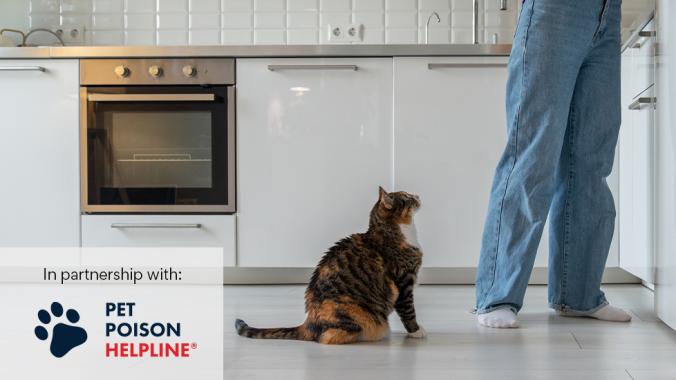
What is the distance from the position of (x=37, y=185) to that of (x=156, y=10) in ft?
3.80

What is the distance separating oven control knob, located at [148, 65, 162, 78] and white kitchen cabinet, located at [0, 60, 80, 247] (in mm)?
302

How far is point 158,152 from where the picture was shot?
3.00m

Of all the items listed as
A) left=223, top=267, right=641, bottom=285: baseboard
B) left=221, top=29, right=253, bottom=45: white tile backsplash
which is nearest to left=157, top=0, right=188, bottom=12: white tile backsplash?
left=221, top=29, right=253, bottom=45: white tile backsplash

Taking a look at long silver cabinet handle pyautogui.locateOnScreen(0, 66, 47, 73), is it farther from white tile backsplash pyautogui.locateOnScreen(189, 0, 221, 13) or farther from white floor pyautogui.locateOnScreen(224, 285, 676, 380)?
white floor pyautogui.locateOnScreen(224, 285, 676, 380)

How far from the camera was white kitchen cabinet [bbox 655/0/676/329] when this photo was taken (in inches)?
78.0

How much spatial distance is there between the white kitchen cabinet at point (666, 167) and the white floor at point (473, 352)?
0.12 metres

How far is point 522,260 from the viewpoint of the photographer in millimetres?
2100

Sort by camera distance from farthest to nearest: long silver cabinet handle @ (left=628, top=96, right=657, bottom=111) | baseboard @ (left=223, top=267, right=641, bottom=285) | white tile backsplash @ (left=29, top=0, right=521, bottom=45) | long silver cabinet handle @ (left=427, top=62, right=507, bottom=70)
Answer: white tile backsplash @ (left=29, top=0, right=521, bottom=45)
baseboard @ (left=223, top=267, right=641, bottom=285)
long silver cabinet handle @ (left=427, top=62, right=507, bottom=70)
long silver cabinet handle @ (left=628, top=96, right=657, bottom=111)

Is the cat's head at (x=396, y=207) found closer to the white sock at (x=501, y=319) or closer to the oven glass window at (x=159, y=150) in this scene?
the white sock at (x=501, y=319)

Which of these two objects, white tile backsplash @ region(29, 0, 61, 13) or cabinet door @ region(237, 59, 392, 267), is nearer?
cabinet door @ region(237, 59, 392, 267)

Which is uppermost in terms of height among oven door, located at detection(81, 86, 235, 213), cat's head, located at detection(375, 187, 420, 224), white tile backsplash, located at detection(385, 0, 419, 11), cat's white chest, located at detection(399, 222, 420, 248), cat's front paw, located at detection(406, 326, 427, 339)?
white tile backsplash, located at detection(385, 0, 419, 11)

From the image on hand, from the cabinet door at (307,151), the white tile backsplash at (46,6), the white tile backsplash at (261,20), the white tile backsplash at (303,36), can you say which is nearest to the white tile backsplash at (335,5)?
the white tile backsplash at (261,20)

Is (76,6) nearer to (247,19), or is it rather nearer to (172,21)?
(172,21)

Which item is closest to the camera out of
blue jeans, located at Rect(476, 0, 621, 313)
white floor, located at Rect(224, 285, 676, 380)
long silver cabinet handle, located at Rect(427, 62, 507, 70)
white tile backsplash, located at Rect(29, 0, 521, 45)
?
white floor, located at Rect(224, 285, 676, 380)
